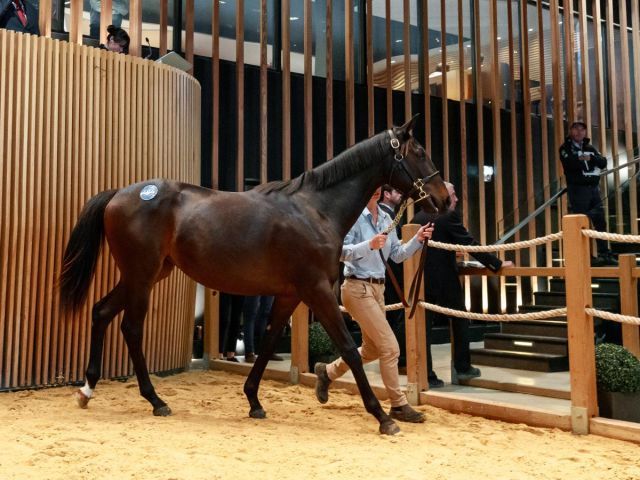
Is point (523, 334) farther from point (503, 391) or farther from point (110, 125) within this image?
point (110, 125)

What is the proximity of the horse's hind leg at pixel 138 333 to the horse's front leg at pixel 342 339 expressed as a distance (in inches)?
42.1

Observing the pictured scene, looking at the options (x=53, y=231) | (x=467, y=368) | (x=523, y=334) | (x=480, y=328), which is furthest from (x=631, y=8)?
(x=53, y=231)

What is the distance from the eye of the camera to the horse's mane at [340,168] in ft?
12.5

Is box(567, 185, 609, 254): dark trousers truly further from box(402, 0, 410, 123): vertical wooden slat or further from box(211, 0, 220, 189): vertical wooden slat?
box(211, 0, 220, 189): vertical wooden slat

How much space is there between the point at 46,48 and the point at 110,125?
698mm

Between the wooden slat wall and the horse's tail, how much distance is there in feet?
1.20

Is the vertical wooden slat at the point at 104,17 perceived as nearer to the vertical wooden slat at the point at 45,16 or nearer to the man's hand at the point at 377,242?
the vertical wooden slat at the point at 45,16

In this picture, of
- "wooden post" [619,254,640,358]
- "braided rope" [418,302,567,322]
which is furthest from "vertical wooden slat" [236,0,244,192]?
"wooden post" [619,254,640,358]

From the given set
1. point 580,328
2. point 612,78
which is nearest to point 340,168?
point 580,328

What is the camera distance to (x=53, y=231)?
15.8 ft

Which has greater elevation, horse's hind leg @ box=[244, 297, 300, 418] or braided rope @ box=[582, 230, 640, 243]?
braided rope @ box=[582, 230, 640, 243]

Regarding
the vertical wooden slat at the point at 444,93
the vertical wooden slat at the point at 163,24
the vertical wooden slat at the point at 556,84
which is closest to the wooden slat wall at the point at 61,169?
the vertical wooden slat at the point at 163,24

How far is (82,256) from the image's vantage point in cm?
407

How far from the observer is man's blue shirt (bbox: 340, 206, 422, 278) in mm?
3736
